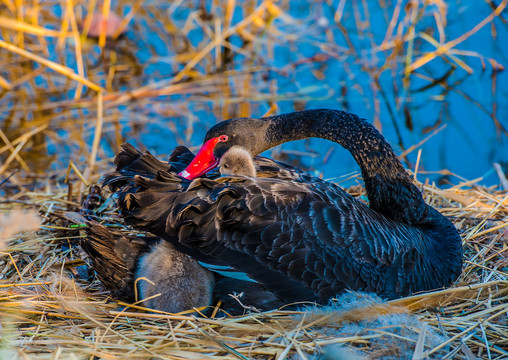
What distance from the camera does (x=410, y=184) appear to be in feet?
10.2

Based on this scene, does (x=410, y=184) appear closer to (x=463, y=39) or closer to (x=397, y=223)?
(x=397, y=223)

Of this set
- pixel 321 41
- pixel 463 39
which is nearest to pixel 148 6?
pixel 321 41

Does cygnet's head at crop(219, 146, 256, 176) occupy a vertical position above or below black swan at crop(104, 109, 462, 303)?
above

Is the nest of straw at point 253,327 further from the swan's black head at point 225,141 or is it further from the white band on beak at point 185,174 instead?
the swan's black head at point 225,141

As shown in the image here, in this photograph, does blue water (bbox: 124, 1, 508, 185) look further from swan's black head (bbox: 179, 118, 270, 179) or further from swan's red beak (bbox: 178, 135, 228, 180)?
swan's red beak (bbox: 178, 135, 228, 180)

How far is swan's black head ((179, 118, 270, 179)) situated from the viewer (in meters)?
3.00

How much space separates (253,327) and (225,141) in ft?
3.47

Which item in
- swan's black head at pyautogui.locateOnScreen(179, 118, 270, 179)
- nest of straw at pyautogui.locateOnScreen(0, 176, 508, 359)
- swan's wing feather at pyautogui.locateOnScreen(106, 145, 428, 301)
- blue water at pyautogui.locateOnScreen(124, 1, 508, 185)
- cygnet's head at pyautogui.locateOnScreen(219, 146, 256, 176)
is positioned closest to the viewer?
nest of straw at pyautogui.locateOnScreen(0, 176, 508, 359)

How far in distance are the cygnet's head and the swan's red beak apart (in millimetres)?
113

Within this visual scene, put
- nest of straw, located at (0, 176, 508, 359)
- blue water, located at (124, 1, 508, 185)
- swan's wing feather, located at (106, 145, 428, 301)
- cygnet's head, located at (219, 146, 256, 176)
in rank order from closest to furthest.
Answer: nest of straw, located at (0, 176, 508, 359) → swan's wing feather, located at (106, 145, 428, 301) → cygnet's head, located at (219, 146, 256, 176) → blue water, located at (124, 1, 508, 185)

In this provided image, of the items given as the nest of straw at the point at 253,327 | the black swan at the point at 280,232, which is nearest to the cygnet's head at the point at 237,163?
the black swan at the point at 280,232

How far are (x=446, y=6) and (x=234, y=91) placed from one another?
2979mm

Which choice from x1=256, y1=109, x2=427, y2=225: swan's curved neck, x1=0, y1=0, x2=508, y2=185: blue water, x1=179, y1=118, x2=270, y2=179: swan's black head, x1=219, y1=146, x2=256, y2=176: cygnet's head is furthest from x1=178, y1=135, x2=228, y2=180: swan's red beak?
x1=0, y1=0, x2=508, y2=185: blue water

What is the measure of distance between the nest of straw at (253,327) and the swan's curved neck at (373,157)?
474 mm
